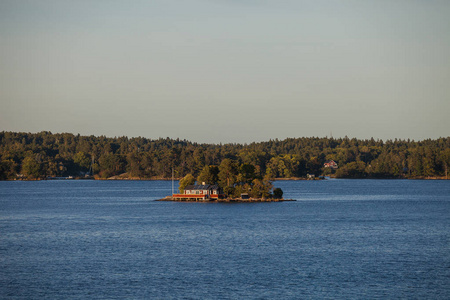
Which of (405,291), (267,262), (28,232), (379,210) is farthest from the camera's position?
(379,210)

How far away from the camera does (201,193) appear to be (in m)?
118

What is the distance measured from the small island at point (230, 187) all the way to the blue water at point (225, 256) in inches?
903

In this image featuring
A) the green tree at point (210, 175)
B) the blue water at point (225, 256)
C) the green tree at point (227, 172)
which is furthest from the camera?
the green tree at point (210, 175)

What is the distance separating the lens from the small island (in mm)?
112375

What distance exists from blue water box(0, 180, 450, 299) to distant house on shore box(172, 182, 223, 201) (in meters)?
27.0

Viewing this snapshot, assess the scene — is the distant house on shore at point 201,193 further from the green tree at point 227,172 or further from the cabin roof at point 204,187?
the green tree at point 227,172

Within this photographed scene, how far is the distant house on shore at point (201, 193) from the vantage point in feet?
383

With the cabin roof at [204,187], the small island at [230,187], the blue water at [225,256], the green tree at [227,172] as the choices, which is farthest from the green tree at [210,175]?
the blue water at [225,256]

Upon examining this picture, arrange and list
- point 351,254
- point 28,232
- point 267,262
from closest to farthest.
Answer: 1. point 267,262
2. point 351,254
3. point 28,232

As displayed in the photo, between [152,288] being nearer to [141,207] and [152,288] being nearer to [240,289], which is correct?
[240,289]

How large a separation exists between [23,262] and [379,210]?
232 ft

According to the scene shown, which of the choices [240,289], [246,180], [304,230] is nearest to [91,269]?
[240,289]

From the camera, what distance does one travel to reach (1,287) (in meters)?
39.0

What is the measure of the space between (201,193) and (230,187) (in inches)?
286
